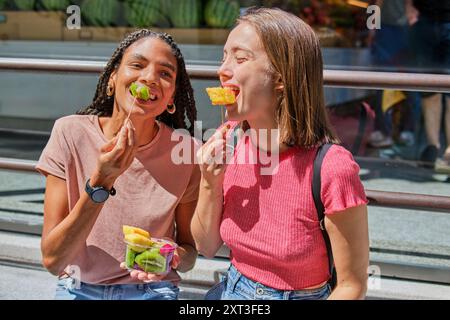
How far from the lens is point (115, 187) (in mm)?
2633

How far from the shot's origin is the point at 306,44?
2.24 metres

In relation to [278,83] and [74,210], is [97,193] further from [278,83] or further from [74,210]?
[278,83]

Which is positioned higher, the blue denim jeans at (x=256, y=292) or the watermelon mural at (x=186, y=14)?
the watermelon mural at (x=186, y=14)

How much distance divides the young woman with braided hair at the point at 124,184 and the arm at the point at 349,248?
1.99 feet

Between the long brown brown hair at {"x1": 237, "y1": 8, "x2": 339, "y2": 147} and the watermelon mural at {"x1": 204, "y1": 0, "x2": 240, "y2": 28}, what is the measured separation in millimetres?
5318

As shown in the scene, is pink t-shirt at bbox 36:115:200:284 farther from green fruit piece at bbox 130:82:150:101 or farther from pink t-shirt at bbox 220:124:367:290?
pink t-shirt at bbox 220:124:367:290

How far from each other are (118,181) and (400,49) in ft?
17.2

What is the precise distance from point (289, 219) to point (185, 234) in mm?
606

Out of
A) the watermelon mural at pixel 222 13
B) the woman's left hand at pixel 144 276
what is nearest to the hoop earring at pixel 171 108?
the woman's left hand at pixel 144 276

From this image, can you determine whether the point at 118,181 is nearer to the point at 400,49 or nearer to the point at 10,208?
the point at 10,208

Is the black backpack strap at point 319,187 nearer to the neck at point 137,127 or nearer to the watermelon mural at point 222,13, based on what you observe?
the neck at point 137,127

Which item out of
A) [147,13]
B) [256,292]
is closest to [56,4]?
[147,13]

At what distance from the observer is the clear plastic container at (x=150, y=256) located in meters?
2.36
